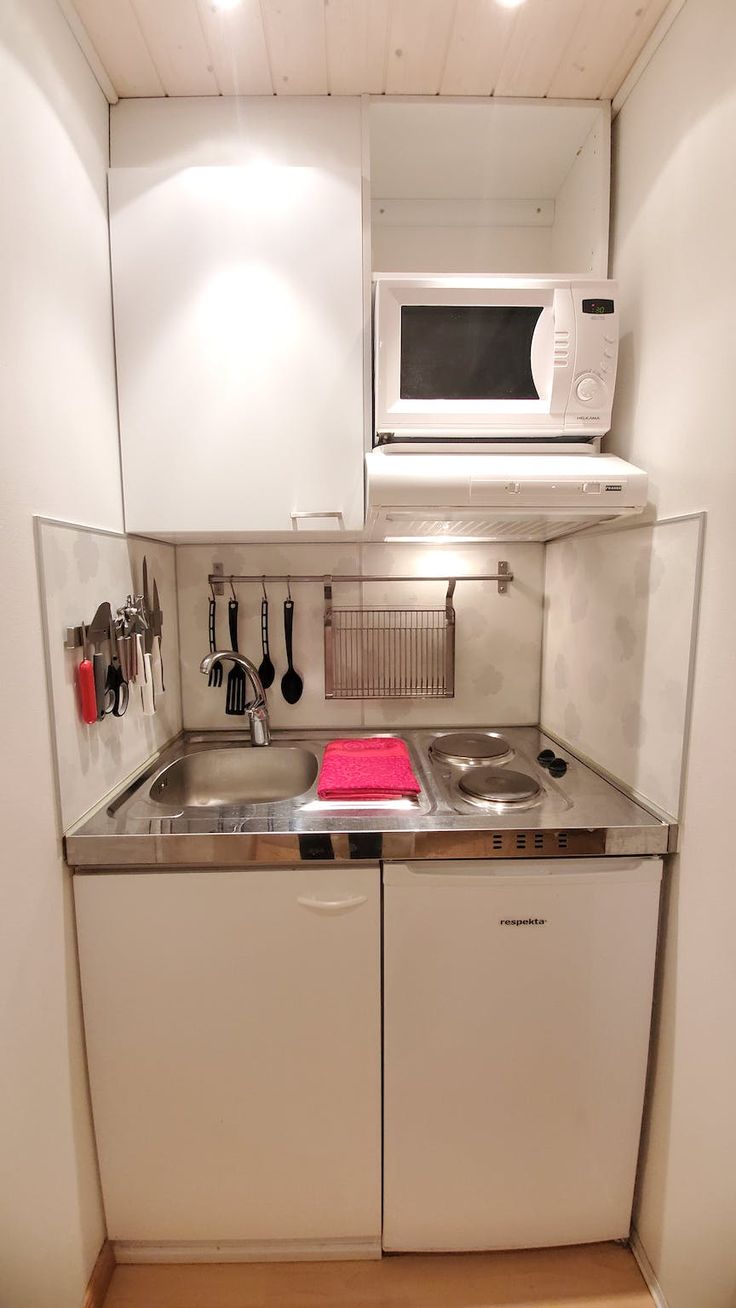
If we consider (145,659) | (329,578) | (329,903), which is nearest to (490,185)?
(329,578)

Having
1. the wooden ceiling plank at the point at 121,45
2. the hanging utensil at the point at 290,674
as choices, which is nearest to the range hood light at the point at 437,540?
the hanging utensil at the point at 290,674

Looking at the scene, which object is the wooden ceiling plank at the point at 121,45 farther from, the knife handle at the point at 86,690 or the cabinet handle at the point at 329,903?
the cabinet handle at the point at 329,903

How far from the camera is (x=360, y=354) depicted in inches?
45.6

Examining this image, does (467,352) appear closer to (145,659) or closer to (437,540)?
(437,540)

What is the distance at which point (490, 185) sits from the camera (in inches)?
53.7

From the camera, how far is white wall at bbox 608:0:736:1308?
2.86 feet

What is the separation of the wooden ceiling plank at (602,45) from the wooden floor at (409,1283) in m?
2.43

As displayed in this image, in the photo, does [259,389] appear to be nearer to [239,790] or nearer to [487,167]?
[487,167]

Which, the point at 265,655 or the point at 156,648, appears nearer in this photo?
the point at 156,648

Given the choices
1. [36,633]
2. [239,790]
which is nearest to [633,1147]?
[239,790]

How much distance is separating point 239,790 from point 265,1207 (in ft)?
2.84

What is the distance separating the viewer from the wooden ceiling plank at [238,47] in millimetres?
972

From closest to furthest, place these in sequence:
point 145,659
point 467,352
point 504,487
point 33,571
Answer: point 33,571 → point 504,487 → point 467,352 → point 145,659

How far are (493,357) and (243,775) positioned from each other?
1.20m
